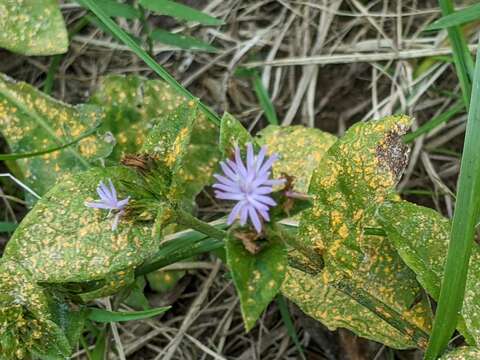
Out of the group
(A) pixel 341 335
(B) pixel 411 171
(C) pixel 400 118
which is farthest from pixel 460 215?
(B) pixel 411 171

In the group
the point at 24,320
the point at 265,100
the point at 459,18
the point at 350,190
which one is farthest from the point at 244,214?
the point at 265,100

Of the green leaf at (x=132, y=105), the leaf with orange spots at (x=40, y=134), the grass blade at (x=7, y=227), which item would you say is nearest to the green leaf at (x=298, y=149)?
the green leaf at (x=132, y=105)

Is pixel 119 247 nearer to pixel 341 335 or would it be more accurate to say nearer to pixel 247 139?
pixel 247 139

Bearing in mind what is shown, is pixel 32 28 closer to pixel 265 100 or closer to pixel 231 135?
pixel 265 100

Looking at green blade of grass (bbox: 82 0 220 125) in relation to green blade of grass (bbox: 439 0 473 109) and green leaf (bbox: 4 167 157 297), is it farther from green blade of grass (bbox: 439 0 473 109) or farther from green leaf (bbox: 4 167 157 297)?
green blade of grass (bbox: 439 0 473 109)

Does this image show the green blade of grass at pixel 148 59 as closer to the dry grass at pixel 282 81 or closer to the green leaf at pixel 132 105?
the green leaf at pixel 132 105
